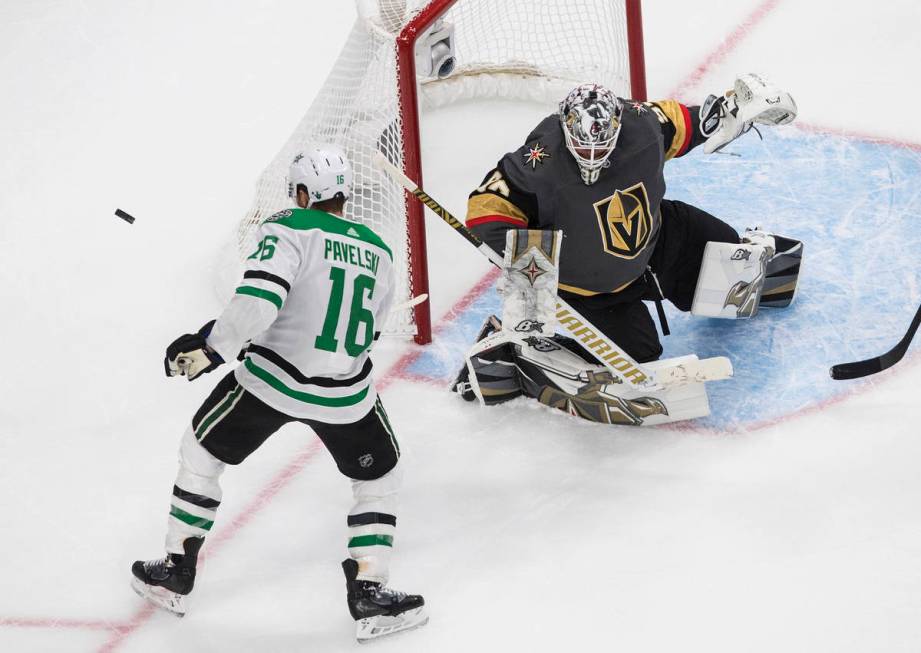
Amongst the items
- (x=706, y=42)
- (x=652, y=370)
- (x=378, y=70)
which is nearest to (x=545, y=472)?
(x=652, y=370)

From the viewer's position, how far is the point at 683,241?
369cm

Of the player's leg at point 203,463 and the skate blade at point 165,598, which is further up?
the player's leg at point 203,463

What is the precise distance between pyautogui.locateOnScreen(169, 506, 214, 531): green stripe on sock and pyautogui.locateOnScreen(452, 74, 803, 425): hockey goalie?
0.89 m

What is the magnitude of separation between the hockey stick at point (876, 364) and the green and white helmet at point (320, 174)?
4.70 feet

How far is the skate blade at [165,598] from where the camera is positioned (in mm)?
3105

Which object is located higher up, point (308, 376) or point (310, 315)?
point (310, 315)

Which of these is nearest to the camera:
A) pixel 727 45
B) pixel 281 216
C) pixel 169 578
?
pixel 281 216

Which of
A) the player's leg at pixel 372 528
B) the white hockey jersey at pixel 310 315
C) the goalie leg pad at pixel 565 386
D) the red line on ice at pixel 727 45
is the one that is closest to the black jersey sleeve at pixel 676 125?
the goalie leg pad at pixel 565 386

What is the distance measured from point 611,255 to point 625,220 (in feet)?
0.34

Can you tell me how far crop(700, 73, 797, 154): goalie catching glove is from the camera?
350cm

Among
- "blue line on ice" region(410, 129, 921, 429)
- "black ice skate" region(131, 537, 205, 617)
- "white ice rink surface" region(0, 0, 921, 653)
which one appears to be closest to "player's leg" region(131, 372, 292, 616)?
"black ice skate" region(131, 537, 205, 617)

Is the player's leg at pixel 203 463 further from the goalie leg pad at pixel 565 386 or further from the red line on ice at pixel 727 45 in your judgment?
the red line on ice at pixel 727 45

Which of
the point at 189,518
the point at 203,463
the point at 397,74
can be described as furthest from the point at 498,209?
the point at 189,518

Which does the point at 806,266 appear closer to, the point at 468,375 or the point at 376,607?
the point at 468,375
